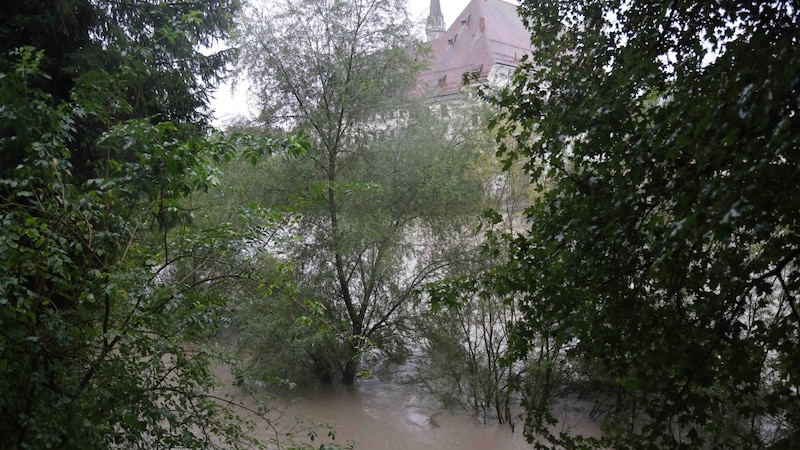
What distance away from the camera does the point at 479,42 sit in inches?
853

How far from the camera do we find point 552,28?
15.2 ft

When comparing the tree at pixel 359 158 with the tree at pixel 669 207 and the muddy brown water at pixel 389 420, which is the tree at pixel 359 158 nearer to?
the muddy brown water at pixel 389 420

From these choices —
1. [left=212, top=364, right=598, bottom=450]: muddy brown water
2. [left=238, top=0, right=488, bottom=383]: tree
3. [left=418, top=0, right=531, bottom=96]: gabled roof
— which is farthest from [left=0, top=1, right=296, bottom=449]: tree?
[left=418, top=0, right=531, bottom=96]: gabled roof

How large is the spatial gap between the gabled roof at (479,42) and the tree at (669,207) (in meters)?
14.6

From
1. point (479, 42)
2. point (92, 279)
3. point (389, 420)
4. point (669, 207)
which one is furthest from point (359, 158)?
point (479, 42)

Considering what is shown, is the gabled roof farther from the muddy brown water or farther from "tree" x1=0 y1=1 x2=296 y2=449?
"tree" x1=0 y1=1 x2=296 y2=449

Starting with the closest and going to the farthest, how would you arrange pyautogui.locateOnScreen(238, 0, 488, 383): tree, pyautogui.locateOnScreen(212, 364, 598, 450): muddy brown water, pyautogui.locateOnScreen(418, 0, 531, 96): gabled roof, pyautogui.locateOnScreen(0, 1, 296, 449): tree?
pyautogui.locateOnScreen(0, 1, 296, 449): tree → pyautogui.locateOnScreen(212, 364, 598, 450): muddy brown water → pyautogui.locateOnScreen(238, 0, 488, 383): tree → pyautogui.locateOnScreen(418, 0, 531, 96): gabled roof

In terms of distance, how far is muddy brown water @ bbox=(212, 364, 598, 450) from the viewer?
10.2m

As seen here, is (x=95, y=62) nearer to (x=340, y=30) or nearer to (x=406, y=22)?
(x=340, y=30)

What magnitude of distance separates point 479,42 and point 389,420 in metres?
14.5

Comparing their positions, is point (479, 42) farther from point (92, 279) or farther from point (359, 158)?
point (92, 279)

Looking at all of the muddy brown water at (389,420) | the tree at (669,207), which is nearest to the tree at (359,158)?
the muddy brown water at (389,420)

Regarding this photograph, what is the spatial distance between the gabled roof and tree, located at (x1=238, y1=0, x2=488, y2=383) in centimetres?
740

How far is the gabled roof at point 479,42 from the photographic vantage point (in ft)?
68.3
